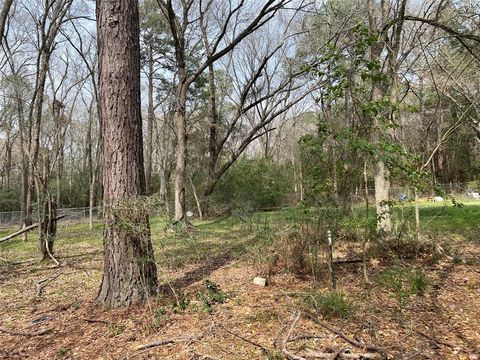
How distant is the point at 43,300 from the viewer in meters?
4.14

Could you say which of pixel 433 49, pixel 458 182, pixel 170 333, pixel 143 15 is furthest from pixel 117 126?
pixel 458 182

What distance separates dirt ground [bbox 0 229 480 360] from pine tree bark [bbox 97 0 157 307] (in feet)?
0.91

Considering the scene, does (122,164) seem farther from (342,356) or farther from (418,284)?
(418,284)

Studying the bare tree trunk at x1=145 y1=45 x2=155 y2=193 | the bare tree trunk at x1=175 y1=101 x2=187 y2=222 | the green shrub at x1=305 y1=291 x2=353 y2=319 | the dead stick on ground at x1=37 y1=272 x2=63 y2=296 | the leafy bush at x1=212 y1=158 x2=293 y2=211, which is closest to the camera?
the green shrub at x1=305 y1=291 x2=353 y2=319

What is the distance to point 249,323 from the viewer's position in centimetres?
305

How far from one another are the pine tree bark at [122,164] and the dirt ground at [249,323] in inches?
10.9

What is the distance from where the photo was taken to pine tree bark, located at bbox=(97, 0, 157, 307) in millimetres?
3449

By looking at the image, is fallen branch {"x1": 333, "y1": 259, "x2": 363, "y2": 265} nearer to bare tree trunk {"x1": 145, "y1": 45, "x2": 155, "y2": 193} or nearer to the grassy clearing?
the grassy clearing

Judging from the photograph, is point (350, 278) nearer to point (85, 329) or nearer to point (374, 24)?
point (85, 329)

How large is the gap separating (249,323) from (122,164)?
2000mm

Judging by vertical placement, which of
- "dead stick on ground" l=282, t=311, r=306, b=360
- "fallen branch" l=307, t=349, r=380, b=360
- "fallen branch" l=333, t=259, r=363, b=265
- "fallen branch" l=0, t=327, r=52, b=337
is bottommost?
"fallen branch" l=0, t=327, r=52, b=337

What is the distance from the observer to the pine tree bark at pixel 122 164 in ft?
11.3

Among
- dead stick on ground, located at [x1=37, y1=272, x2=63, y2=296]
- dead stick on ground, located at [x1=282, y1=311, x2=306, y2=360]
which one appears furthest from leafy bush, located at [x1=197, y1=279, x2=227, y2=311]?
dead stick on ground, located at [x1=37, y1=272, x2=63, y2=296]

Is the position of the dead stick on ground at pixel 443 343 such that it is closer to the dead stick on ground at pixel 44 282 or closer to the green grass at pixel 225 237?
the green grass at pixel 225 237
